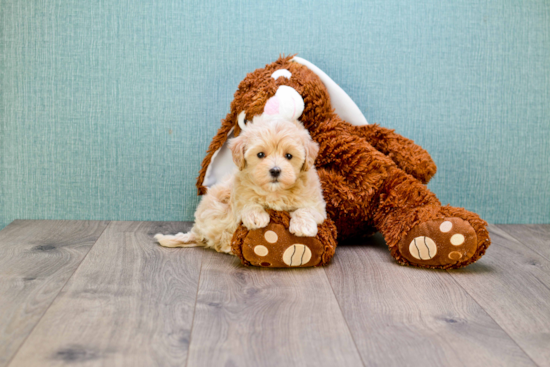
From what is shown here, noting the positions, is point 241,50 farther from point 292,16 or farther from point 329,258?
point 329,258

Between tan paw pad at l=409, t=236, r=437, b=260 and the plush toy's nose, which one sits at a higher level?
the plush toy's nose

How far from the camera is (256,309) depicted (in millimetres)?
1200

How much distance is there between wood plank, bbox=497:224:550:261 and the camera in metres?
1.74

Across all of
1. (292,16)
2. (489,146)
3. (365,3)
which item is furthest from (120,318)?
(489,146)

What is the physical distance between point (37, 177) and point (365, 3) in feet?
4.37

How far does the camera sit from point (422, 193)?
62.2 inches

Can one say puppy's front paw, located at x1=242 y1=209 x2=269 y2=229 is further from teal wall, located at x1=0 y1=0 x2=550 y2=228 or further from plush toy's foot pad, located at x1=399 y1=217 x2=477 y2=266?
teal wall, located at x1=0 y1=0 x2=550 y2=228

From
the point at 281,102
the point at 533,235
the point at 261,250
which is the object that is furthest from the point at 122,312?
the point at 533,235

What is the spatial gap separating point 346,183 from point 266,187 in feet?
1.22

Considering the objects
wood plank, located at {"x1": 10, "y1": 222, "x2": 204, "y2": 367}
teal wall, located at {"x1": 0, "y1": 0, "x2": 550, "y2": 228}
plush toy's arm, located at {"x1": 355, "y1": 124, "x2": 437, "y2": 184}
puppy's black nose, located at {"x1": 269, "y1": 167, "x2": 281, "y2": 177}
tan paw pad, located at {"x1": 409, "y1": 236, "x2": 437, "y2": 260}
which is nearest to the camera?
wood plank, located at {"x1": 10, "y1": 222, "x2": 204, "y2": 367}

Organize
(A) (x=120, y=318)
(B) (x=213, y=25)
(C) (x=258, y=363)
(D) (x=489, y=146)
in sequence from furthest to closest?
(D) (x=489, y=146) → (B) (x=213, y=25) → (A) (x=120, y=318) → (C) (x=258, y=363)

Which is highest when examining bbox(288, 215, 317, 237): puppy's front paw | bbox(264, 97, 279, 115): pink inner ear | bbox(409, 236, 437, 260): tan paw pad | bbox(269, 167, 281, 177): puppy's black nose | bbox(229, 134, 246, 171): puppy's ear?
bbox(264, 97, 279, 115): pink inner ear

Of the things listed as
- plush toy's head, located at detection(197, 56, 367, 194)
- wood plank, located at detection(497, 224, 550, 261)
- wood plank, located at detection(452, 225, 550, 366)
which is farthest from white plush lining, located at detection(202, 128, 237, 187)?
wood plank, located at detection(497, 224, 550, 261)

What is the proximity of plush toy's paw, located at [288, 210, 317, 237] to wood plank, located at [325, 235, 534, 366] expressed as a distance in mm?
131
